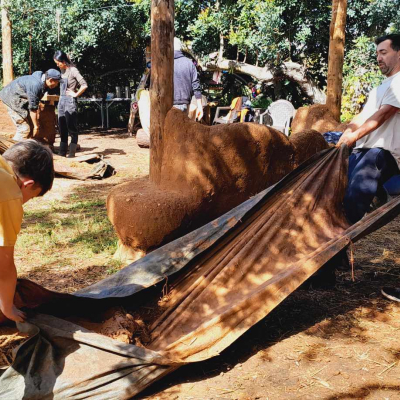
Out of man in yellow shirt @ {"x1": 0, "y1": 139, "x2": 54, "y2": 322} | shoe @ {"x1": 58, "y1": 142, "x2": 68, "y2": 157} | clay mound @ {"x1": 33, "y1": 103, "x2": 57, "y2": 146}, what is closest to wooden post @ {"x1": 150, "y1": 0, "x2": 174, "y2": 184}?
man in yellow shirt @ {"x1": 0, "y1": 139, "x2": 54, "y2": 322}

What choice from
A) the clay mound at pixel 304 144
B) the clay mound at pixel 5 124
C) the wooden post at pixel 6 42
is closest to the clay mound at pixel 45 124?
the clay mound at pixel 5 124

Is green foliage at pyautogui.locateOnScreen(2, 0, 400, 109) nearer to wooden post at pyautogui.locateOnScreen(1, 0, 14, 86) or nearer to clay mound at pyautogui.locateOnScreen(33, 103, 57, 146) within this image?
wooden post at pyautogui.locateOnScreen(1, 0, 14, 86)

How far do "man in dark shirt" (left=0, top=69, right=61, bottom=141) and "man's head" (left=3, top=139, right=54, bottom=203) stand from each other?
7.29m

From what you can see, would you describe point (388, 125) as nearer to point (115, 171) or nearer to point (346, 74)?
point (115, 171)

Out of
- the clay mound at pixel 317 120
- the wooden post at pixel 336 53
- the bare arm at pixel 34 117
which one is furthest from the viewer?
the bare arm at pixel 34 117

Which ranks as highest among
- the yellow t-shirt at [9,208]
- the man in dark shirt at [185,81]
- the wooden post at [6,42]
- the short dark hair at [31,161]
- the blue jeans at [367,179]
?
the wooden post at [6,42]

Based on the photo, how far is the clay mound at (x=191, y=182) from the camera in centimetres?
410

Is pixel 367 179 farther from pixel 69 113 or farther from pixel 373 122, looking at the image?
pixel 69 113

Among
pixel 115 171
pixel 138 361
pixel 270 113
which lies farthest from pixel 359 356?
pixel 270 113

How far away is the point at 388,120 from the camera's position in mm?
3584

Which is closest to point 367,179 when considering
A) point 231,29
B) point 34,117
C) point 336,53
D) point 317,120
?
point 317,120

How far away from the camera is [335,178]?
345cm

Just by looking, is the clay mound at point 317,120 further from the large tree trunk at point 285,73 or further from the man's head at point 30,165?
the large tree trunk at point 285,73

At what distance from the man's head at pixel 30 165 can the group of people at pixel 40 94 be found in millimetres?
7087
